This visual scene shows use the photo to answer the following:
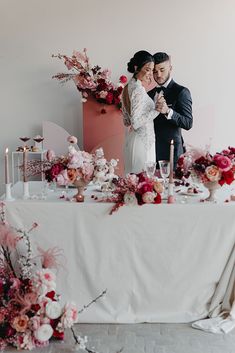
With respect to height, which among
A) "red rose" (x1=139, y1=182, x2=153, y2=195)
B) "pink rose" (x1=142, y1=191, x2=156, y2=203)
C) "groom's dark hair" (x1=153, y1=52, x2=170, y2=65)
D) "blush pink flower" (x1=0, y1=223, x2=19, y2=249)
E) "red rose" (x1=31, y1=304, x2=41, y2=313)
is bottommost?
"red rose" (x1=31, y1=304, x2=41, y2=313)

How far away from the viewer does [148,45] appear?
205 inches

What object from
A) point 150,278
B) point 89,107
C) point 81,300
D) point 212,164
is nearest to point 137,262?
point 150,278

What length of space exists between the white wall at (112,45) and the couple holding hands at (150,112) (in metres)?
1.00

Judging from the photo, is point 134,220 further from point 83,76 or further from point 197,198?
point 83,76

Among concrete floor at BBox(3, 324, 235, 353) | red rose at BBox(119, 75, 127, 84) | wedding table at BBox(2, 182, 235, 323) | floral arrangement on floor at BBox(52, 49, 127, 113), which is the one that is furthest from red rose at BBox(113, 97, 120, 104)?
concrete floor at BBox(3, 324, 235, 353)

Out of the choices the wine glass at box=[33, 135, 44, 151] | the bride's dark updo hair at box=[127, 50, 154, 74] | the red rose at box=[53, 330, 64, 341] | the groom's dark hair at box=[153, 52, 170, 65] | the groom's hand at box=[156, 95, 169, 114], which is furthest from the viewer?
the wine glass at box=[33, 135, 44, 151]

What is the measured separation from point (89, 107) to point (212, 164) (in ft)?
7.95

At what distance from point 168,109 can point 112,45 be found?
1610mm

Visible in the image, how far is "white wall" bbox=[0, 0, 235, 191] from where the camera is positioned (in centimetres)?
516

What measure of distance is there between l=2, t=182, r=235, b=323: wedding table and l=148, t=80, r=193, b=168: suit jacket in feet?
4.09

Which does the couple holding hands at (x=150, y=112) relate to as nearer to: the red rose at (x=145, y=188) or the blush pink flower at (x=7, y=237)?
the red rose at (x=145, y=188)

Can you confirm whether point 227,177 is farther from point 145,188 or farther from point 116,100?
point 116,100

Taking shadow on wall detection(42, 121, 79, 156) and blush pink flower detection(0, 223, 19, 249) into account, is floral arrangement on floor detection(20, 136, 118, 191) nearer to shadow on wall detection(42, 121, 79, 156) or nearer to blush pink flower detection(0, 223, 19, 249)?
blush pink flower detection(0, 223, 19, 249)

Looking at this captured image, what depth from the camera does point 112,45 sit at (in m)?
5.23
